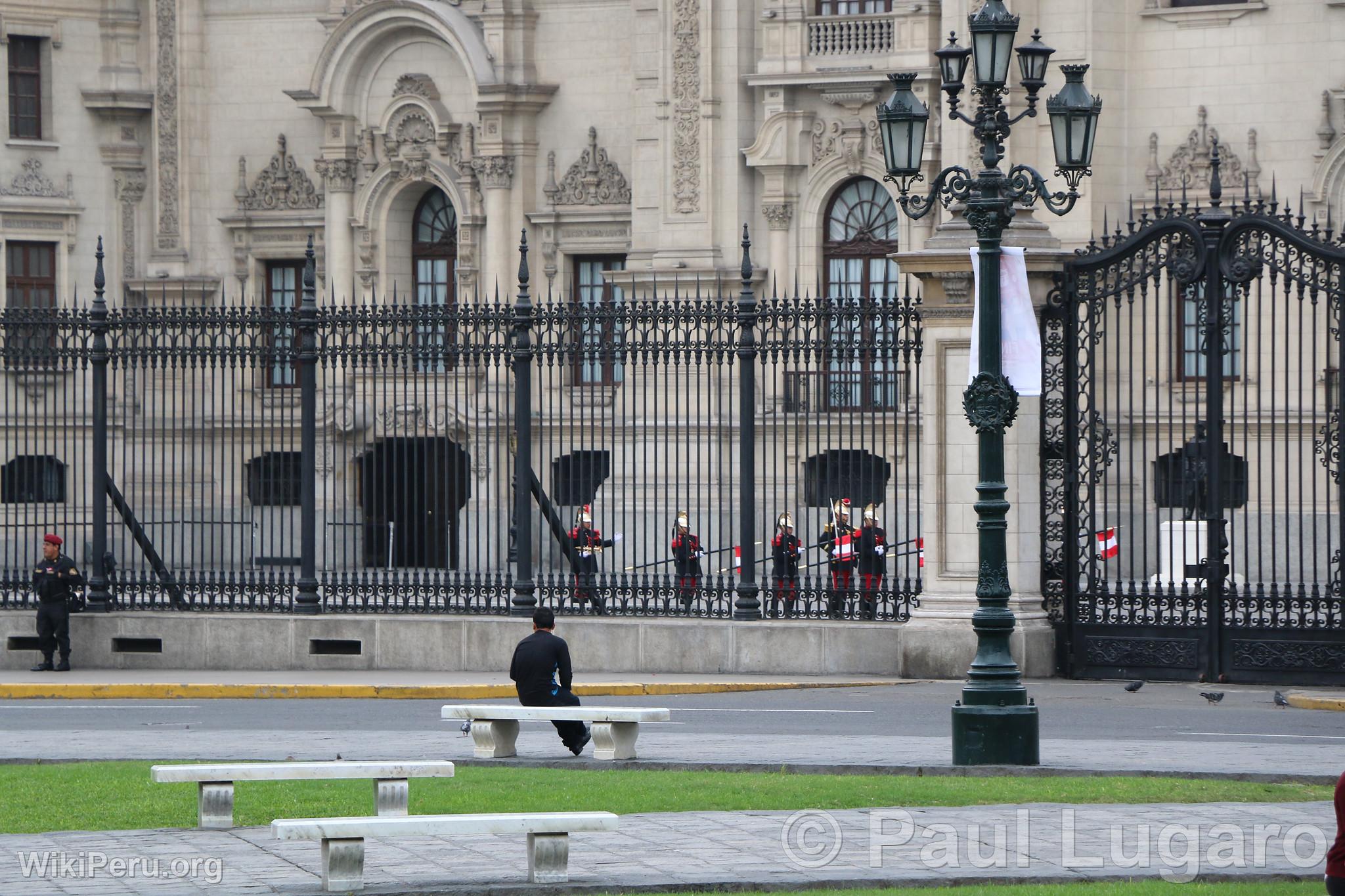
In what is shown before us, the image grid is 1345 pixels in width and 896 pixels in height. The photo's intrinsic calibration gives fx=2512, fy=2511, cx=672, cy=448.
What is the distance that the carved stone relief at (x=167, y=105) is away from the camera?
48.9 meters

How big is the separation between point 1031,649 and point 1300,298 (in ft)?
12.5

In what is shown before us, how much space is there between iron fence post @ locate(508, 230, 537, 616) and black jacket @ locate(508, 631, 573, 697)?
683 cm

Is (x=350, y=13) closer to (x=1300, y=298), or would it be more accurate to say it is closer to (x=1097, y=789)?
(x=1300, y=298)

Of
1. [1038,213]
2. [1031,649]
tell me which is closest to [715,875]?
[1031,649]

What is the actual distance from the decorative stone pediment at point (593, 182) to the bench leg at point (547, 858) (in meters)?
34.2

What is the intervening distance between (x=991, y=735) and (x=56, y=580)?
12.5m

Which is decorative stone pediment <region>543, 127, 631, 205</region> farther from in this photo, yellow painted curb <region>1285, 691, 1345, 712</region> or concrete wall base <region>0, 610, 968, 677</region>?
yellow painted curb <region>1285, 691, 1345, 712</region>

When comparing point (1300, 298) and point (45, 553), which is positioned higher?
point (1300, 298)

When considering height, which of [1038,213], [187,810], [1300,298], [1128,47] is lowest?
[187,810]

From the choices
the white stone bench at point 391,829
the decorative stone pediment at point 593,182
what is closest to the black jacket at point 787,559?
the white stone bench at point 391,829

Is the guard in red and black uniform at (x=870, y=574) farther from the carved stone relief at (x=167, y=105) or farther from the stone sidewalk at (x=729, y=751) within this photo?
the carved stone relief at (x=167, y=105)

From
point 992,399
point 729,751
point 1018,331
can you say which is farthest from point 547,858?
point 1018,331

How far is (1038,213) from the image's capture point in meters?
39.2

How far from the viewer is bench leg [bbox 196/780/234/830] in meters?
13.4
